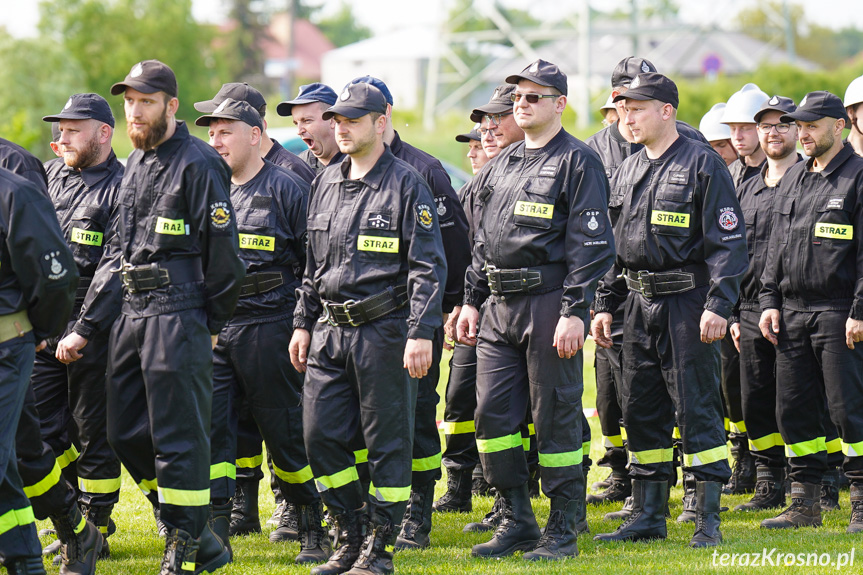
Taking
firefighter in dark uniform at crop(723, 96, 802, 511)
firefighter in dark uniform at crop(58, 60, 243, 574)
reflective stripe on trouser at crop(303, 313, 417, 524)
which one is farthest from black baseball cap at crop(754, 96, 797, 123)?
firefighter in dark uniform at crop(58, 60, 243, 574)

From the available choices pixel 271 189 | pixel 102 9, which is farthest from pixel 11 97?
pixel 271 189

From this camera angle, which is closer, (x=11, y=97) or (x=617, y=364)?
(x=617, y=364)

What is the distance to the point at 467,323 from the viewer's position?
6.85 m

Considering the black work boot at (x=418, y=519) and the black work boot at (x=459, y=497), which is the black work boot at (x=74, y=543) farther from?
the black work boot at (x=459, y=497)

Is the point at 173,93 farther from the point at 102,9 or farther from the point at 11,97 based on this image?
the point at 102,9

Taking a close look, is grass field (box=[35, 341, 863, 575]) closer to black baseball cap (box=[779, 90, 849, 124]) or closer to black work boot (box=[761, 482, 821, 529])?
black work boot (box=[761, 482, 821, 529])

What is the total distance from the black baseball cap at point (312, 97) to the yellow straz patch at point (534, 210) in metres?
2.03

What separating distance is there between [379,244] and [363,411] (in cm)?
92

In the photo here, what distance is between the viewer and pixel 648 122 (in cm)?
683

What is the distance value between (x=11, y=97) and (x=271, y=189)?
1531 inches

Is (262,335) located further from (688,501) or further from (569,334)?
(688,501)

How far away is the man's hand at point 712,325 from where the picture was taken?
6.47 meters

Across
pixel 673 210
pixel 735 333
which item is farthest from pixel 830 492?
pixel 673 210

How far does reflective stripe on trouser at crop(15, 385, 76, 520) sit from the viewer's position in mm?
5891
